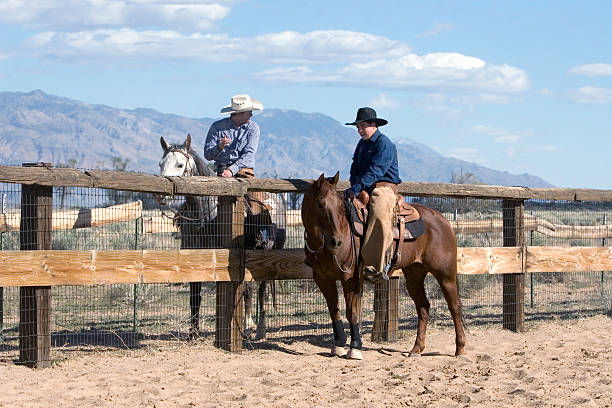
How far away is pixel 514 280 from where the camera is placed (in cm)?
1035

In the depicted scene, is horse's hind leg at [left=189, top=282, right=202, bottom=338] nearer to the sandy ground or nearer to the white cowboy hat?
the sandy ground

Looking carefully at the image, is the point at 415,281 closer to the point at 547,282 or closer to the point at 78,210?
the point at 78,210

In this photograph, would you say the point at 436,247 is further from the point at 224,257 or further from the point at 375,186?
the point at 224,257

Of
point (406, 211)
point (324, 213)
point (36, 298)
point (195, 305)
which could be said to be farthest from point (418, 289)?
Answer: point (36, 298)

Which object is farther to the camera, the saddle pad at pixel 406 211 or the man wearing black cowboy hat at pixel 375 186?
the saddle pad at pixel 406 211

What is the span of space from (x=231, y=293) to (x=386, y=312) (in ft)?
6.65

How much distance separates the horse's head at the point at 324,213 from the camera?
7688 millimetres

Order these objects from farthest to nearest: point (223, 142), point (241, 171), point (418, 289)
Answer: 1. point (223, 142)
2. point (241, 171)
3. point (418, 289)

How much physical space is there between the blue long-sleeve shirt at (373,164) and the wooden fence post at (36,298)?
118 inches

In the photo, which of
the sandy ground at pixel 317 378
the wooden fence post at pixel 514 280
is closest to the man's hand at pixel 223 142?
the sandy ground at pixel 317 378

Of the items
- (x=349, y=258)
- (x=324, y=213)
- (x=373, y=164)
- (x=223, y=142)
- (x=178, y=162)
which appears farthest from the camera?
(x=223, y=142)

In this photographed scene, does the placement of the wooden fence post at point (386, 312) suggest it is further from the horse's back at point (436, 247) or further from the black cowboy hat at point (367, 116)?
the black cowboy hat at point (367, 116)

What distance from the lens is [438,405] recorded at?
6.31 metres

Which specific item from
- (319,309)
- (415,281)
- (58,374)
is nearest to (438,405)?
(415,281)
